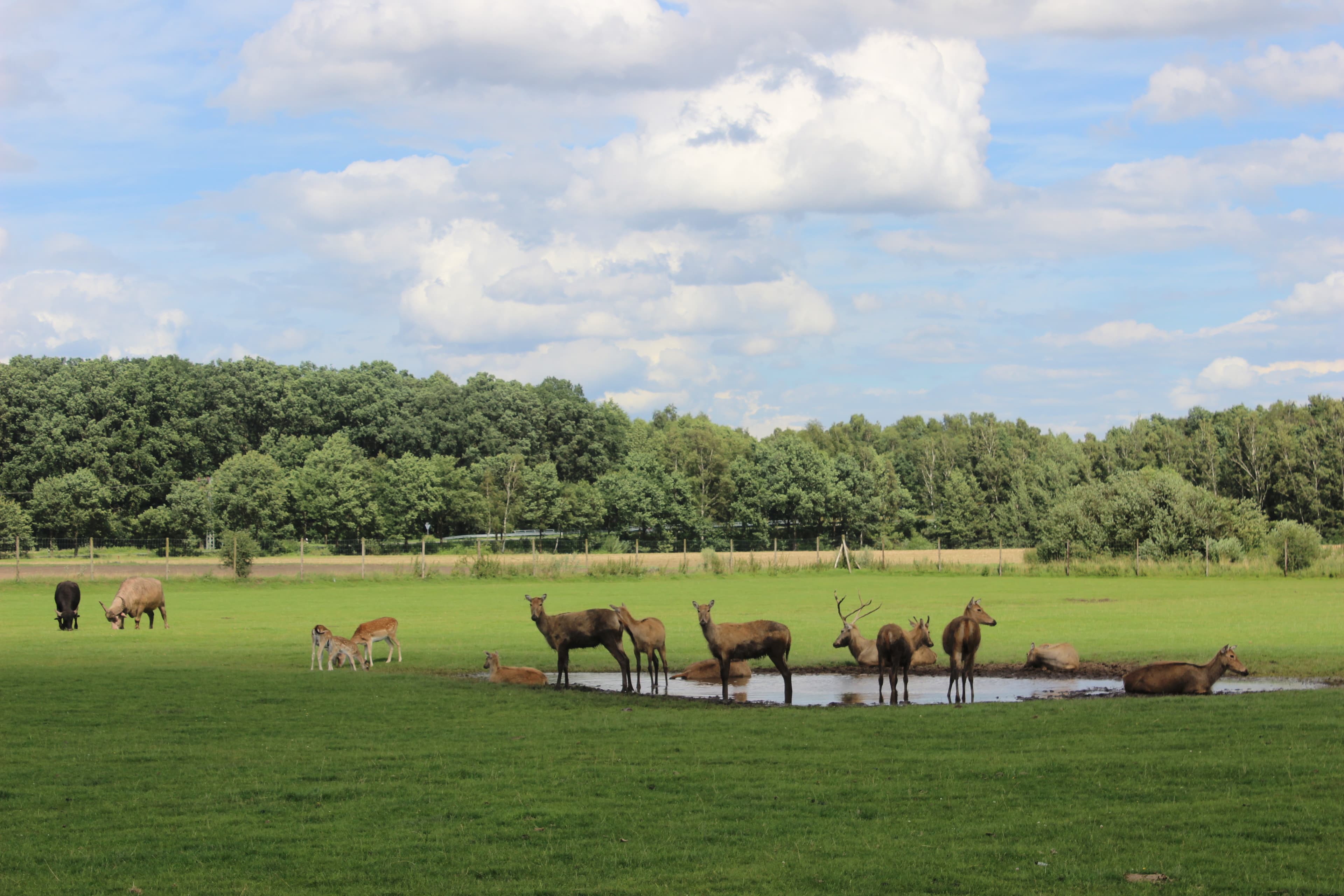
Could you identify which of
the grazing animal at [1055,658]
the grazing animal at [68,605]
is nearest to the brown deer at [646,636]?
the grazing animal at [1055,658]

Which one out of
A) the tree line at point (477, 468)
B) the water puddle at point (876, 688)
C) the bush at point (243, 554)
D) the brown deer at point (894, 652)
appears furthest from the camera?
the tree line at point (477, 468)

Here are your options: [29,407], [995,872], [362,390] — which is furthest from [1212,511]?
[29,407]

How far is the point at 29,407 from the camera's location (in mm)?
109125

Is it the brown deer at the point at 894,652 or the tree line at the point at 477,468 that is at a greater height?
the tree line at the point at 477,468

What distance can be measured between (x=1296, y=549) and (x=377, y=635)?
49812 mm

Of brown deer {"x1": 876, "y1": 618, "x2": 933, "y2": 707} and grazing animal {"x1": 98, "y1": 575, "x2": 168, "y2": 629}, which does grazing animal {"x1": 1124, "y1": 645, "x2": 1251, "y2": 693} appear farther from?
grazing animal {"x1": 98, "y1": 575, "x2": 168, "y2": 629}

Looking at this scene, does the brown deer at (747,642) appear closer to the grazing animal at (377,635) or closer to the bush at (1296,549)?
the grazing animal at (377,635)

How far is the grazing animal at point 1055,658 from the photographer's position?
71.3 feet

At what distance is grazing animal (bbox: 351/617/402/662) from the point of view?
2402cm

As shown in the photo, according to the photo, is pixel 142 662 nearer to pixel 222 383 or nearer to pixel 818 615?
pixel 818 615

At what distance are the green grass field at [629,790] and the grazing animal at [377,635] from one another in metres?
1.84

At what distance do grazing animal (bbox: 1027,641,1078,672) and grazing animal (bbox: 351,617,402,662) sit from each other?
45.8ft

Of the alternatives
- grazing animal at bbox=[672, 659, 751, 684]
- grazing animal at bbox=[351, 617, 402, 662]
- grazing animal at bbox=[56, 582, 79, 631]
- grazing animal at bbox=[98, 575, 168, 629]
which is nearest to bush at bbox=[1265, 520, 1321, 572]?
grazing animal at bbox=[672, 659, 751, 684]

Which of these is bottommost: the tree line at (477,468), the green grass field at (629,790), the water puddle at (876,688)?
the water puddle at (876,688)
